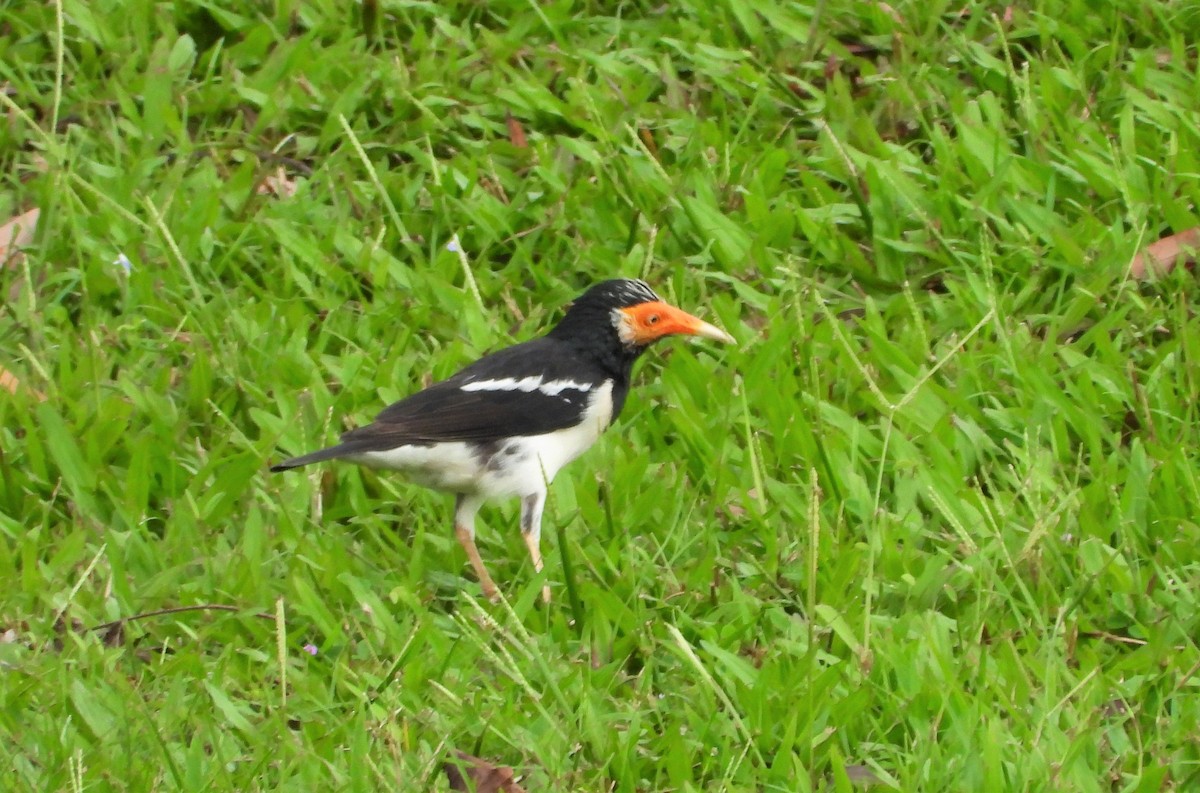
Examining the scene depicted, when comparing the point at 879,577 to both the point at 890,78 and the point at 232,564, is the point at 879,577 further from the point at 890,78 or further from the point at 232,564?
the point at 890,78

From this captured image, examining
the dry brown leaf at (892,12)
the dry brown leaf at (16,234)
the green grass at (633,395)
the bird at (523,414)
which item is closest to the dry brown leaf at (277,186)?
the green grass at (633,395)

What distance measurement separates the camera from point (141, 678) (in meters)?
5.29

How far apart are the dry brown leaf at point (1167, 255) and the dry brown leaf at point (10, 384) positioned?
4.00 metres

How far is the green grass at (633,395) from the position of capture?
5.02 meters

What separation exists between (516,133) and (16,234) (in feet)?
6.85

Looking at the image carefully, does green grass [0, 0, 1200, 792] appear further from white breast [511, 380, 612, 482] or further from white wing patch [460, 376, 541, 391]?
white wing patch [460, 376, 541, 391]

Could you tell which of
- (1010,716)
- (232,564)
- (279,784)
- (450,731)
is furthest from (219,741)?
(1010,716)

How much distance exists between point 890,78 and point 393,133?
7.03ft

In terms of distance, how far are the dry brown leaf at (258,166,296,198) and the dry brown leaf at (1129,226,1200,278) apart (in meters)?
3.40

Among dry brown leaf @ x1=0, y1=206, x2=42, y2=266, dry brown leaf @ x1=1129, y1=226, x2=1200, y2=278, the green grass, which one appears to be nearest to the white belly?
the green grass

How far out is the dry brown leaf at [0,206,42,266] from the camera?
7.39 metres

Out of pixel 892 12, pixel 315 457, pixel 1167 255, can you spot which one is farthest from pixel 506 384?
pixel 892 12

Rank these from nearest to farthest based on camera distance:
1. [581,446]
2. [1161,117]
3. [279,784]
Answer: [279,784], [581,446], [1161,117]

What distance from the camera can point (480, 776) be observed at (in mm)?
4863
